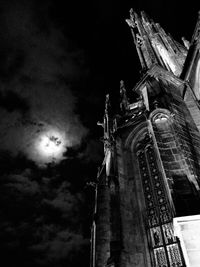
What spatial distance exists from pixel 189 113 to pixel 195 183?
3.97 m

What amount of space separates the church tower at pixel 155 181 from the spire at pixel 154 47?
0.39m

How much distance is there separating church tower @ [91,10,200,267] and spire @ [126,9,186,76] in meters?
0.39

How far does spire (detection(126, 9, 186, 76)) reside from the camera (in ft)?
42.5

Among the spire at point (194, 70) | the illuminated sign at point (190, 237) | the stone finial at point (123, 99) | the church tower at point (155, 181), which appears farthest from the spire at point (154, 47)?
the illuminated sign at point (190, 237)

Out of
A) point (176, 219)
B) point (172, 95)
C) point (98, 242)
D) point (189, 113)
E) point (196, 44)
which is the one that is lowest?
point (176, 219)

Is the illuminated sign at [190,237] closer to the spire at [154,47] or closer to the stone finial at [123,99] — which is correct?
the spire at [154,47]

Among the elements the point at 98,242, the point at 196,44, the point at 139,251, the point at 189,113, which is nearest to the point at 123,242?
the point at 139,251

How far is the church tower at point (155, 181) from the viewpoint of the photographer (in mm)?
5766

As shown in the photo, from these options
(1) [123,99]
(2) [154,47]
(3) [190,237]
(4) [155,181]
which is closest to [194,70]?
(4) [155,181]

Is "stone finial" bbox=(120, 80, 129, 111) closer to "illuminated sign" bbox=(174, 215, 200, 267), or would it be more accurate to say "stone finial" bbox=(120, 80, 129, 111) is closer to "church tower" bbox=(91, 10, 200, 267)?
"church tower" bbox=(91, 10, 200, 267)

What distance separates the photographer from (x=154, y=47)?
1545cm

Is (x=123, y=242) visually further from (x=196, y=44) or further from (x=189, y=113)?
(x=196, y=44)

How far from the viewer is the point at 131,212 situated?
8.73 metres

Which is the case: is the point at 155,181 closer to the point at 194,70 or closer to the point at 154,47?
the point at 194,70
